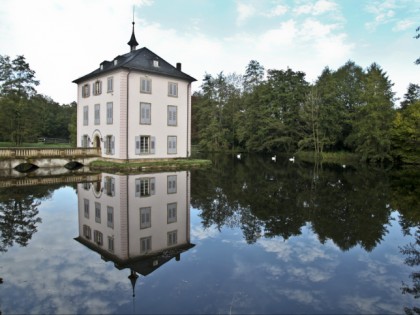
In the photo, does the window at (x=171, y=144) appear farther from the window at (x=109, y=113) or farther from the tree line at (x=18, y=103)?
the tree line at (x=18, y=103)

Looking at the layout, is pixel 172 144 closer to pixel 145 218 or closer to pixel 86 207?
pixel 86 207

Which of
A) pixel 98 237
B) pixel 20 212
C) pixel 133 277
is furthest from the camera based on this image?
pixel 20 212

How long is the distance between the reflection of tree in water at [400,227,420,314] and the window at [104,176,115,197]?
36.6 feet

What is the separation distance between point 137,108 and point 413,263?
23195 mm

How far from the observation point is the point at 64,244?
805cm

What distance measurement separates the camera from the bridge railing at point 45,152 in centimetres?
2321

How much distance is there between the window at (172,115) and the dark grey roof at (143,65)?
2897 millimetres

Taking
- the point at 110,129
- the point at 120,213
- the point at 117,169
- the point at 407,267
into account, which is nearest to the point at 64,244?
the point at 120,213

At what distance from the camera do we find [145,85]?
2689cm

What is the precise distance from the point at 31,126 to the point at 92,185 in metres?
34.3

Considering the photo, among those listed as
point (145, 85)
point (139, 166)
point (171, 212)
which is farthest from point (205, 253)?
point (145, 85)

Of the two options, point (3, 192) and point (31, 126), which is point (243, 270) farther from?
point (31, 126)

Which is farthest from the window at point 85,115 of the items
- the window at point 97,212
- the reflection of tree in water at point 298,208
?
the window at point 97,212

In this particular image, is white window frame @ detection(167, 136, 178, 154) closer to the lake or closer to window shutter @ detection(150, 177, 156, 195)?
window shutter @ detection(150, 177, 156, 195)
